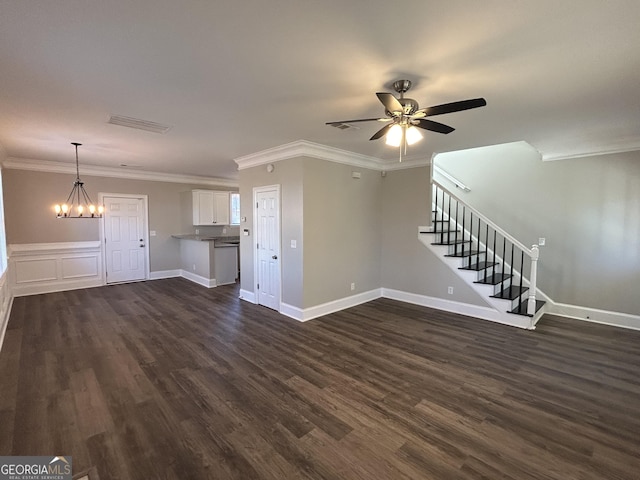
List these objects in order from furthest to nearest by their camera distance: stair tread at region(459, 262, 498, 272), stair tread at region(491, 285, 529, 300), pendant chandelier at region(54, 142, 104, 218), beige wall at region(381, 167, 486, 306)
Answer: pendant chandelier at region(54, 142, 104, 218) → beige wall at region(381, 167, 486, 306) → stair tread at region(459, 262, 498, 272) → stair tread at region(491, 285, 529, 300)

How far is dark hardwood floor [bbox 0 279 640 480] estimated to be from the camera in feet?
6.55

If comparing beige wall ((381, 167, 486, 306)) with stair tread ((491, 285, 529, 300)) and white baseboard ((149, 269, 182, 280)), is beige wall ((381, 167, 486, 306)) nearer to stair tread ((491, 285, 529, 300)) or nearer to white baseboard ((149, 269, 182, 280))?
stair tread ((491, 285, 529, 300))

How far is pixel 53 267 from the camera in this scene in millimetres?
6410

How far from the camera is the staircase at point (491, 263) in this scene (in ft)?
14.9

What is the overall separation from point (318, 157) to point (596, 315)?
5.01 m

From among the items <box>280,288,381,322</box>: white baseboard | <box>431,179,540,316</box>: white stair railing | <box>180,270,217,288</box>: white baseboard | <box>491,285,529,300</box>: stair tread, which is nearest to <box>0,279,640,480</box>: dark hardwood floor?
<box>280,288,381,322</box>: white baseboard

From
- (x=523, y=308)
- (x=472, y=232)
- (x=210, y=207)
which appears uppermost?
(x=210, y=207)

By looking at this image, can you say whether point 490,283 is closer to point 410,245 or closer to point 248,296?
point 410,245

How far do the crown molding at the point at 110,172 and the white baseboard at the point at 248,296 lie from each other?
3.99 metres

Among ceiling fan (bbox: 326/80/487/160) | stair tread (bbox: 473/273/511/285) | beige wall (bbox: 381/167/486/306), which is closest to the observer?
ceiling fan (bbox: 326/80/487/160)

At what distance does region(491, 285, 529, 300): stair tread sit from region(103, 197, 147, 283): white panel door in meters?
7.82

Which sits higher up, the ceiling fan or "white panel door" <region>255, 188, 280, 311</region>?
the ceiling fan

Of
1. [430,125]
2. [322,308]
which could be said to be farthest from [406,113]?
[322,308]

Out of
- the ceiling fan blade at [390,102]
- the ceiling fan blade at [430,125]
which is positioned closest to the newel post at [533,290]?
the ceiling fan blade at [430,125]
